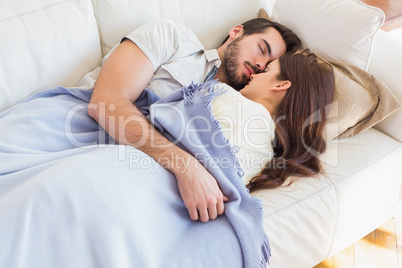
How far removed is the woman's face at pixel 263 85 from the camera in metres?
1.45

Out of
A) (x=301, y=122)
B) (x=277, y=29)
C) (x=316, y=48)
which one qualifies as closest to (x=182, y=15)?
(x=277, y=29)

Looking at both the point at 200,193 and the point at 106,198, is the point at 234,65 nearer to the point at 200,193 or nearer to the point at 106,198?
the point at 200,193

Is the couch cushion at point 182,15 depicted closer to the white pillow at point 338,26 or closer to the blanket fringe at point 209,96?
the white pillow at point 338,26

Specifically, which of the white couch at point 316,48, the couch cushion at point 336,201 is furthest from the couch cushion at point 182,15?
the couch cushion at point 336,201

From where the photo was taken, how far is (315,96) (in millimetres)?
1407

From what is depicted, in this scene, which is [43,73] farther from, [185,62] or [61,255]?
[61,255]

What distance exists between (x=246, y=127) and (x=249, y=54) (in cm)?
48

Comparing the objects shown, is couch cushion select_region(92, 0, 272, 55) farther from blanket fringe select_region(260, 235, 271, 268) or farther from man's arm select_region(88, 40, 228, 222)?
blanket fringe select_region(260, 235, 271, 268)

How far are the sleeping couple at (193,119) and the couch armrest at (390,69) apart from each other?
0.83 ft

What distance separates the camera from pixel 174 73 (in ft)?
4.89

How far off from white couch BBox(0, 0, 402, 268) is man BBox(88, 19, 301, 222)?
0.15 m

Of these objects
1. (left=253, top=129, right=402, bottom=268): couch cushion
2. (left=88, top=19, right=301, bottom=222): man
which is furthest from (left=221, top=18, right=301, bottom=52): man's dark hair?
(left=253, top=129, right=402, bottom=268): couch cushion

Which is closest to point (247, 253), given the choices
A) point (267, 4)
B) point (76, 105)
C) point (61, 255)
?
point (61, 255)

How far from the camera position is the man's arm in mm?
1132
